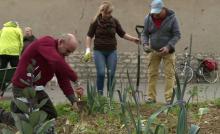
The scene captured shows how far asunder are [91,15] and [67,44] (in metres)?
10.3

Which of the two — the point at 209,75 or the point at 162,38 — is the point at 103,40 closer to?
the point at 162,38

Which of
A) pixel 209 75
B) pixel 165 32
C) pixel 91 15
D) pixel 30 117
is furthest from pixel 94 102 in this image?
pixel 209 75

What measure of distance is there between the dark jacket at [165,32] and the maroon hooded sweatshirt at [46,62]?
9.75 ft

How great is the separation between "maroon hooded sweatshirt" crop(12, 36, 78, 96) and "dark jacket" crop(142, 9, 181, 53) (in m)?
2.97

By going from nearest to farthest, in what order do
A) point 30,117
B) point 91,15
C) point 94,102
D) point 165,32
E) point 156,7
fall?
point 30,117
point 94,102
point 156,7
point 165,32
point 91,15

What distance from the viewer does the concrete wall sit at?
53.1ft

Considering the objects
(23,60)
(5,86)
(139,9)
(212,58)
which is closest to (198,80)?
(212,58)

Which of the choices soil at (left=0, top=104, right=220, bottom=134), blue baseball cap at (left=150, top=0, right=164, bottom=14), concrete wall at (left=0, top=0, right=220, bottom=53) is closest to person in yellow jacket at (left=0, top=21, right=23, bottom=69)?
concrete wall at (left=0, top=0, right=220, bottom=53)

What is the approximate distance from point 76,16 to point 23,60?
10.1 metres

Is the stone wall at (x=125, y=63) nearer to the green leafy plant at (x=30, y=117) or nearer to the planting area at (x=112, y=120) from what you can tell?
the planting area at (x=112, y=120)

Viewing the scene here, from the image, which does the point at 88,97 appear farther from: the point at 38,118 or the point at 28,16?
the point at 28,16

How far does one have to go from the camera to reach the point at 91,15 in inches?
641

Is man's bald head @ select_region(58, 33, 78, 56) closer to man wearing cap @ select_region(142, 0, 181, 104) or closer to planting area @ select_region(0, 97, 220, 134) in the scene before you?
planting area @ select_region(0, 97, 220, 134)

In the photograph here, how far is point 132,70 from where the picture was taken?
54.0ft
